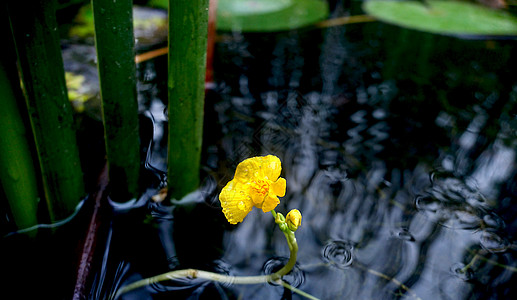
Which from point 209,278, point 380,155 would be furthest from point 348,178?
point 209,278

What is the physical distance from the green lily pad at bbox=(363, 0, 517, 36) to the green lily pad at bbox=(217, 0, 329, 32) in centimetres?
45

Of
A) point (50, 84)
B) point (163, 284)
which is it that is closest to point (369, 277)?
point (163, 284)

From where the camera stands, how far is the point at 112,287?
0.83 m

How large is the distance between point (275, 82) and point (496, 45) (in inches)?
62.4

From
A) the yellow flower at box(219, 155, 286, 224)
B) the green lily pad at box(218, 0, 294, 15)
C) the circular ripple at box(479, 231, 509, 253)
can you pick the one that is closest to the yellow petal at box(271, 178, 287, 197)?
the yellow flower at box(219, 155, 286, 224)

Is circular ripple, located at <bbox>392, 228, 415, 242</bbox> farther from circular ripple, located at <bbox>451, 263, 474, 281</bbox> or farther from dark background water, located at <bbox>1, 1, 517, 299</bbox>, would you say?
circular ripple, located at <bbox>451, 263, 474, 281</bbox>

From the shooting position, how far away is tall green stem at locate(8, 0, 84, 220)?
0.65 m

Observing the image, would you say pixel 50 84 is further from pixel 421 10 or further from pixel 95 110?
pixel 421 10

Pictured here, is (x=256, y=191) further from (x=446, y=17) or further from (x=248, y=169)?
(x=446, y=17)

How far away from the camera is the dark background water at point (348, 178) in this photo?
2.97 feet

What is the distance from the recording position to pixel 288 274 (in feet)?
2.90

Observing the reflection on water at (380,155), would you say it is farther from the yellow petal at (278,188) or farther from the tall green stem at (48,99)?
the tall green stem at (48,99)

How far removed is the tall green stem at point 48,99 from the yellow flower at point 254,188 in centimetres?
Answer: 43

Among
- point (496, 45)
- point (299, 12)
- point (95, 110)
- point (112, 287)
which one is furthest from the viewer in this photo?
point (299, 12)
